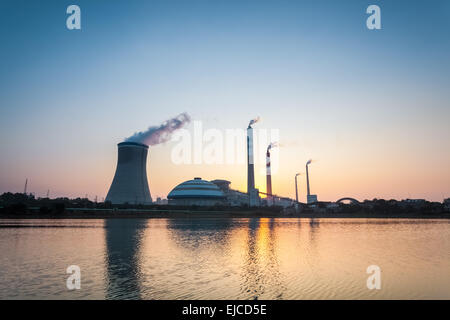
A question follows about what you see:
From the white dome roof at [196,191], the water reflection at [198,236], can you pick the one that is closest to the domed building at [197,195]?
the white dome roof at [196,191]

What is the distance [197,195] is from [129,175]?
219 feet

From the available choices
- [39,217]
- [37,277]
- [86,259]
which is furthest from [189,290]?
[39,217]

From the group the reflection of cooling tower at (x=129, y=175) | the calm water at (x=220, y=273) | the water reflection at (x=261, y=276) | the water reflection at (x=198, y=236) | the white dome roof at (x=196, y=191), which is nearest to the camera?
the calm water at (x=220, y=273)

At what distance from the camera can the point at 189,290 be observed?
13164 mm

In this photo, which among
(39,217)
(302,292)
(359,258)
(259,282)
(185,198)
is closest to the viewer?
(302,292)

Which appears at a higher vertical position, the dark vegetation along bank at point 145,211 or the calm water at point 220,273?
the calm water at point 220,273

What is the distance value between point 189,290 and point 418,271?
12.7m

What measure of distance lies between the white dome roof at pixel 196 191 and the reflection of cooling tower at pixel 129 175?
61.5 meters

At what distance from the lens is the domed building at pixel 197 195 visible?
515 feet

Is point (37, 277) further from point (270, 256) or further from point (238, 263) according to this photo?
point (270, 256)

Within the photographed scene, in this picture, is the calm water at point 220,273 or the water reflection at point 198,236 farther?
the water reflection at point 198,236

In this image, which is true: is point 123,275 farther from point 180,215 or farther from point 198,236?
point 180,215

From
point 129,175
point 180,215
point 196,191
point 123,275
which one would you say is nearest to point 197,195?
point 196,191

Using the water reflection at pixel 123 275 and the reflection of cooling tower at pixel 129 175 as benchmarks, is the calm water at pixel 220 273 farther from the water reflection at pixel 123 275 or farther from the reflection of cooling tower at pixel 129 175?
the reflection of cooling tower at pixel 129 175
